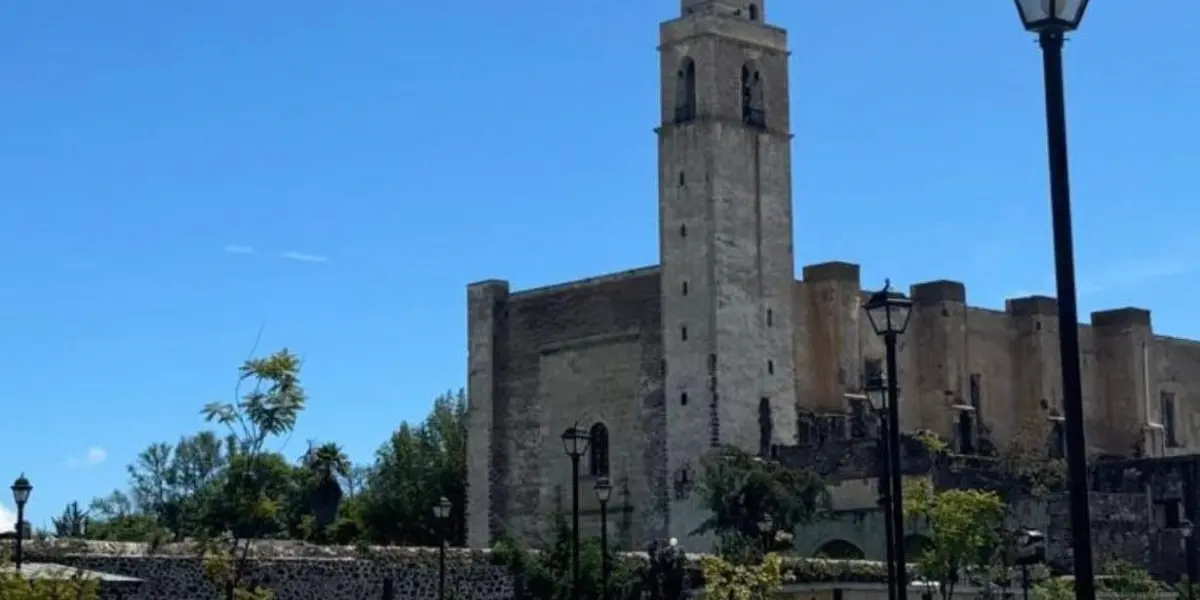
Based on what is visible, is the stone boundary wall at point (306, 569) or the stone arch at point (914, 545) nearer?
the stone boundary wall at point (306, 569)

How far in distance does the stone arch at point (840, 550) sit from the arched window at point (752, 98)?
493 inches

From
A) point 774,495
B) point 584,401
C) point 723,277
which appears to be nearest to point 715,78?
point 723,277

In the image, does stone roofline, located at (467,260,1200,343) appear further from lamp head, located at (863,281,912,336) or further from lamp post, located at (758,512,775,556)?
lamp head, located at (863,281,912,336)

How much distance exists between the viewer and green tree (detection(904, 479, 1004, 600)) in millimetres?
34031

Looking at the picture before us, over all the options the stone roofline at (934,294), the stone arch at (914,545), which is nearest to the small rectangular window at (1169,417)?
the stone roofline at (934,294)

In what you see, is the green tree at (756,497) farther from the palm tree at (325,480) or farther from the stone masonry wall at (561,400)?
the palm tree at (325,480)

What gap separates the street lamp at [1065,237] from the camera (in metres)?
8.70

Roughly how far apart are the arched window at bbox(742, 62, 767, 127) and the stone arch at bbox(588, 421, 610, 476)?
9175 mm

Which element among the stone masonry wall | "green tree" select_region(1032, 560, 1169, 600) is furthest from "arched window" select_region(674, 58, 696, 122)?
"green tree" select_region(1032, 560, 1169, 600)

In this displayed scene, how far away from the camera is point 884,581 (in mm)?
37812

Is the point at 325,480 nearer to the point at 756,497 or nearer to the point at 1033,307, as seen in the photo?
the point at 756,497

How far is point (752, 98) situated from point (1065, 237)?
46.1 metres

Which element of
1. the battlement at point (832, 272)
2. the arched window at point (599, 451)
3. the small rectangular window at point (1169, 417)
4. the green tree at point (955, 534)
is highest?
the battlement at point (832, 272)

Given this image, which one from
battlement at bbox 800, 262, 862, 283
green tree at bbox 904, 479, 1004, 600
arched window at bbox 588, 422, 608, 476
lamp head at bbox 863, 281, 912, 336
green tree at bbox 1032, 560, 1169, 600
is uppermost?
battlement at bbox 800, 262, 862, 283
